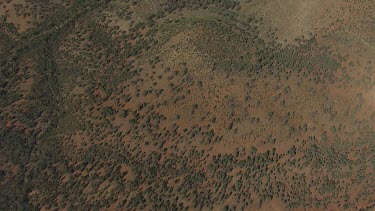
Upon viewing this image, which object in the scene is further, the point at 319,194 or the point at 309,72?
the point at 309,72

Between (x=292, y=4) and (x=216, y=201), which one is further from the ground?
(x=292, y=4)

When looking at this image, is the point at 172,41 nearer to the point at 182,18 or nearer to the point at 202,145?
the point at 182,18

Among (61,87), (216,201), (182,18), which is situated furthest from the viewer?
(182,18)

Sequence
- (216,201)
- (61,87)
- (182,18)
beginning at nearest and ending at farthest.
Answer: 1. (216,201)
2. (61,87)
3. (182,18)

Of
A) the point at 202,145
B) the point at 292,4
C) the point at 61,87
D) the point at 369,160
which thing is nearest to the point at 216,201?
the point at 202,145

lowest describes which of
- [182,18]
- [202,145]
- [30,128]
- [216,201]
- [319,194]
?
[319,194]

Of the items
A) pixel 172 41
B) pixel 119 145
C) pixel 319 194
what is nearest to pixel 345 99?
pixel 319 194
